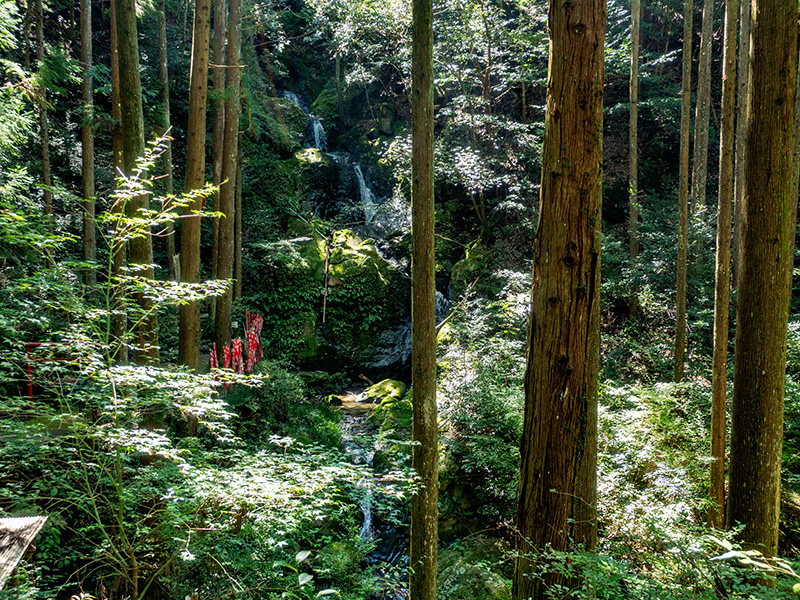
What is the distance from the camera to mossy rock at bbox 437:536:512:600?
5508 mm

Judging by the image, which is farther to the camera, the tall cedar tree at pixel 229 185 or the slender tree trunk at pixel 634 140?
the slender tree trunk at pixel 634 140

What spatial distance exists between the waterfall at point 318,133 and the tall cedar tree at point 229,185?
33.9 feet

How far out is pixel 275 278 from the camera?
1352cm

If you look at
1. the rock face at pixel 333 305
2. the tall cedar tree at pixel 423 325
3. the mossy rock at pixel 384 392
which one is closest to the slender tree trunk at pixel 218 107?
the rock face at pixel 333 305

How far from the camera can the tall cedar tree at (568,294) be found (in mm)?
2453

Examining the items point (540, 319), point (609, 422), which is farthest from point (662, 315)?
point (540, 319)

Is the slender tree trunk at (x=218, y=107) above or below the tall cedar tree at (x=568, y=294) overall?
above

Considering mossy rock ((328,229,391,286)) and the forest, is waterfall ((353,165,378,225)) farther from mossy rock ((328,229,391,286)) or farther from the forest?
mossy rock ((328,229,391,286))

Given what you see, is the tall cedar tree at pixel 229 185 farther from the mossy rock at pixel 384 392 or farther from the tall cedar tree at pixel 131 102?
the mossy rock at pixel 384 392

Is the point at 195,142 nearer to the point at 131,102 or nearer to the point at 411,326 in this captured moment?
the point at 131,102

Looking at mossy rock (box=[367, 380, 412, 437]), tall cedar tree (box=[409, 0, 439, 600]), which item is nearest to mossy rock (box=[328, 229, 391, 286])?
mossy rock (box=[367, 380, 412, 437])

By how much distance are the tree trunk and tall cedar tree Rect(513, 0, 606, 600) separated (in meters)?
1.42

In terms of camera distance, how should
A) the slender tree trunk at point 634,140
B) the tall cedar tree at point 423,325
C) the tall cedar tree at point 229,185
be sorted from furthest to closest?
the slender tree trunk at point 634,140 → the tall cedar tree at point 229,185 → the tall cedar tree at point 423,325

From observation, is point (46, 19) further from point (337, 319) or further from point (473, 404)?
point (473, 404)
